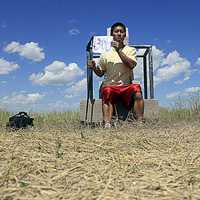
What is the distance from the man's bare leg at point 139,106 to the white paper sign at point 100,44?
132 centimetres

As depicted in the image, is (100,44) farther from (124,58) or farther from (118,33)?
(124,58)

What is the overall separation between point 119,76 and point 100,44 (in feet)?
3.58

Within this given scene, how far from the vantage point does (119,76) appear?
600cm

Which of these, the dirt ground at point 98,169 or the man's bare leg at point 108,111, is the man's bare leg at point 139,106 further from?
the dirt ground at point 98,169

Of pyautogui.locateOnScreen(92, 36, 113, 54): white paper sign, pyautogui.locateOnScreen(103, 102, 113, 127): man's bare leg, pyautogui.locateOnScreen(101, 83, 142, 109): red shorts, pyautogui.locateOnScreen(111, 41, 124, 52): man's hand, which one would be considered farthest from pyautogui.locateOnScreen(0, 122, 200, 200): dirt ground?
pyautogui.locateOnScreen(92, 36, 113, 54): white paper sign

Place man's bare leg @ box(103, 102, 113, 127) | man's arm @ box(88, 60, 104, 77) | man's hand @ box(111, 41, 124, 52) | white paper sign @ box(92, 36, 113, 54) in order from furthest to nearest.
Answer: white paper sign @ box(92, 36, 113, 54)
man's arm @ box(88, 60, 104, 77)
man's hand @ box(111, 41, 124, 52)
man's bare leg @ box(103, 102, 113, 127)

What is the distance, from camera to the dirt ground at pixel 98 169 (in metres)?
1.94

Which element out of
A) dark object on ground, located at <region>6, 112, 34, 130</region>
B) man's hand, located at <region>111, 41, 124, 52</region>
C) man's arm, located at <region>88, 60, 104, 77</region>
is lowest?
dark object on ground, located at <region>6, 112, 34, 130</region>

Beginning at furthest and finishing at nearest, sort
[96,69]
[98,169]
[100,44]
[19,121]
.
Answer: [100,44] < [96,69] < [19,121] < [98,169]

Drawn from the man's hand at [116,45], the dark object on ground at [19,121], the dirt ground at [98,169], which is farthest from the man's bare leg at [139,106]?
the dirt ground at [98,169]

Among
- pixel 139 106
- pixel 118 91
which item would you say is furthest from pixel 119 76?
pixel 139 106

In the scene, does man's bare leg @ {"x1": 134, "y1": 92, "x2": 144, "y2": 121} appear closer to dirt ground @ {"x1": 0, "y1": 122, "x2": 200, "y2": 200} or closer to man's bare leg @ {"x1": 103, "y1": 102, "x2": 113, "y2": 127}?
man's bare leg @ {"x1": 103, "y1": 102, "x2": 113, "y2": 127}

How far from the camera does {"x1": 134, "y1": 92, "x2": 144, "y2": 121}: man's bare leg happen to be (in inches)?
230

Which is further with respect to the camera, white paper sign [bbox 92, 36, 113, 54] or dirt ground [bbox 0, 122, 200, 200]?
white paper sign [bbox 92, 36, 113, 54]
